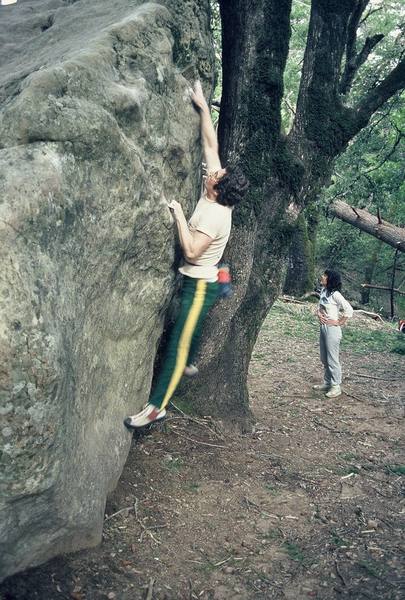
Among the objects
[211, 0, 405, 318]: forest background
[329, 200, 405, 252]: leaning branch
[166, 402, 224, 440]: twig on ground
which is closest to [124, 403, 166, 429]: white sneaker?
[166, 402, 224, 440]: twig on ground

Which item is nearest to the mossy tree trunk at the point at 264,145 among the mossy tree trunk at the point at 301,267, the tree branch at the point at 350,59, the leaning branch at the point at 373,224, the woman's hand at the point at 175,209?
the woman's hand at the point at 175,209

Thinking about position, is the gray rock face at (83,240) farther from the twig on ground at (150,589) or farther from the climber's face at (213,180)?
the twig on ground at (150,589)

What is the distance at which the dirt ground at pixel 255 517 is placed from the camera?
13.6 ft

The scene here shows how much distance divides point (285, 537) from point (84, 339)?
7.81ft

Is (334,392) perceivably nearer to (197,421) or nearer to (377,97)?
(197,421)

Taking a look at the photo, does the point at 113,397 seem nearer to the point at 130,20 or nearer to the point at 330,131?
the point at 130,20

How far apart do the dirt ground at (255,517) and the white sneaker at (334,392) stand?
19.9 inches

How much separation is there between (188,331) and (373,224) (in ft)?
36.4

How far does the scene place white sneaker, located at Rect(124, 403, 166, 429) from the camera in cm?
495

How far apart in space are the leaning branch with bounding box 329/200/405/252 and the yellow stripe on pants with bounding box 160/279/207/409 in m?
10.4

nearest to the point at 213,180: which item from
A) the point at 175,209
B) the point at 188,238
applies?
the point at 175,209

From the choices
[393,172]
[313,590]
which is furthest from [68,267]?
[393,172]

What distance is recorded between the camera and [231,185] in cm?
493

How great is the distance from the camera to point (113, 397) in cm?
470
